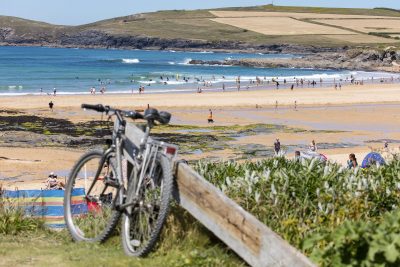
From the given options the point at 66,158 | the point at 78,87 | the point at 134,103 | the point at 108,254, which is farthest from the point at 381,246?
the point at 78,87

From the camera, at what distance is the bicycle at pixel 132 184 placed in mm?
5397

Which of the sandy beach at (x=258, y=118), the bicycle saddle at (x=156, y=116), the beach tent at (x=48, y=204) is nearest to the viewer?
the bicycle saddle at (x=156, y=116)

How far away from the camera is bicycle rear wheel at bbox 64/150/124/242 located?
19.5ft

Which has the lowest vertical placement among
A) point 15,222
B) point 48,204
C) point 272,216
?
point 48,204

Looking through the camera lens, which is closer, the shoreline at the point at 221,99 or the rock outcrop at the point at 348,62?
the shoreline at the point at 221,99

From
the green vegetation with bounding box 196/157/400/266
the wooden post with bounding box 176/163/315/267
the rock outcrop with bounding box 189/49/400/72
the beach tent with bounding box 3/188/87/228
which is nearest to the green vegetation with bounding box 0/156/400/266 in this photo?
the green vegetation with bounding box 196/157/400/266

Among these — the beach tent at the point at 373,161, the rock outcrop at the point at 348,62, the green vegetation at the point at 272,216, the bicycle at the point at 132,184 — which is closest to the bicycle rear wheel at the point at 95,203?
the bicycle at the point at 132,184

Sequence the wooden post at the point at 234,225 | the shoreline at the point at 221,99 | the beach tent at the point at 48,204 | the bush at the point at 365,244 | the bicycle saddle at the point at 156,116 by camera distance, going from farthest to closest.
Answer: the shoreline at the point at 221,99
the beach tent at the point at 48,204
the bicycle saddle at the point at 156,116
the wooden post at the point at 234,225
the bush at the point at 365,244

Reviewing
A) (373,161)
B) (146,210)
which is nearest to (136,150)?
(146,210)

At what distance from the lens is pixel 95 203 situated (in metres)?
6.82

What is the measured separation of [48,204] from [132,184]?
5583mm

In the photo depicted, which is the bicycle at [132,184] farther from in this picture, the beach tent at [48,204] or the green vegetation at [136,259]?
the beach tent at [48,204]

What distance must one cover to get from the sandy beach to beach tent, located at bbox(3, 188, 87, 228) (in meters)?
10.2

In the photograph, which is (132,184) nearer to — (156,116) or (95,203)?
(156,116)
